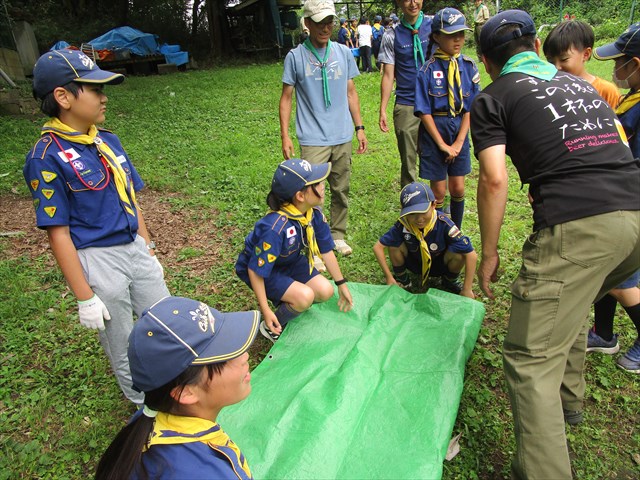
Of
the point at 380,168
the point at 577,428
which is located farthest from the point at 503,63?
the point at 380,168

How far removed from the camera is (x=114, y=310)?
2461 millimetres

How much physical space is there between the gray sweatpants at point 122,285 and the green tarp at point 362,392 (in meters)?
0.68

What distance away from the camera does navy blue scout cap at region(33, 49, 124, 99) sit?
2129 millimetres

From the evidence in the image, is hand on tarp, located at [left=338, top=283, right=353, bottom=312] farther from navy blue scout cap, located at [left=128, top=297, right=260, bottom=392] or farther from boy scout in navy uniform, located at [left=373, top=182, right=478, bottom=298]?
navy blue scout cap, located at [left=128, top=297, right=260, bottom=392]

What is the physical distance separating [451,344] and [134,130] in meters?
8.01

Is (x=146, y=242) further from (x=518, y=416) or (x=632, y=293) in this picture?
(x=632, y=293)

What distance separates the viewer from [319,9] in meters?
3.64

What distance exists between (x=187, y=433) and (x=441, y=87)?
3.37 metres

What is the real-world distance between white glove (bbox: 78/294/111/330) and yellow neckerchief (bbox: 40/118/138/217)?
1.63 ft

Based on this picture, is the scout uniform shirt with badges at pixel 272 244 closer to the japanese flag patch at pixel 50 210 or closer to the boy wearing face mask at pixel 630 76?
the japanese flag patch at pixel 50 210

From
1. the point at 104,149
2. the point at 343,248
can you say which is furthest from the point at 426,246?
the point at 104,149

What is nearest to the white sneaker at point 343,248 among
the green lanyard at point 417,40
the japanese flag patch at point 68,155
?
the green lanyard at point 417,40

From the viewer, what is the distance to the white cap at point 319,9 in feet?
11.9

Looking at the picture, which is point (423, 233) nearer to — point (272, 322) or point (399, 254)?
point (399, 254)
